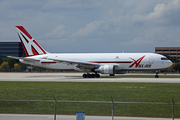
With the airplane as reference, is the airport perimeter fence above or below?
below

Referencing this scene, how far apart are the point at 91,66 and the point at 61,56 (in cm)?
785

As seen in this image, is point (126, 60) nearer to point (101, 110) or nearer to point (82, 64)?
point (82, 64)

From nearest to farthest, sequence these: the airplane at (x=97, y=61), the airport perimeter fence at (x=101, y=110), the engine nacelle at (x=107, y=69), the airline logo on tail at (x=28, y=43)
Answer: the airport perimeter fence at (x=101, y=110) < the engine nacelle at (x=107, y=69) < the airplane at (x=97, y=61) < the airline logo on tail at (x=28, y=43)

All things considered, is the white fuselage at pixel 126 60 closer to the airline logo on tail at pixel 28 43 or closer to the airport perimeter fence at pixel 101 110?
the airline logo on tail at pixel 28 43

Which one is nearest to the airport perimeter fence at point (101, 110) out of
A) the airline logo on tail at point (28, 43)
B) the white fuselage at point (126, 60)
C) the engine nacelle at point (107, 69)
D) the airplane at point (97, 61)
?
the engine nacelle at point (107, 69)

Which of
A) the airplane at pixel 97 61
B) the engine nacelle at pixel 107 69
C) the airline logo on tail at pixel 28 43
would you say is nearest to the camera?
the engine nacelle at pixel 107 69

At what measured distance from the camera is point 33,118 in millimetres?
13945

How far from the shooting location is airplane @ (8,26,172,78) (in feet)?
164

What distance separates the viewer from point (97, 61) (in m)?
52.4

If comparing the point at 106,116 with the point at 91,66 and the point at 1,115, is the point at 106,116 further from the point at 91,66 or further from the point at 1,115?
the point at 91,66

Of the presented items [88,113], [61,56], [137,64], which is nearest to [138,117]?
[88,113]

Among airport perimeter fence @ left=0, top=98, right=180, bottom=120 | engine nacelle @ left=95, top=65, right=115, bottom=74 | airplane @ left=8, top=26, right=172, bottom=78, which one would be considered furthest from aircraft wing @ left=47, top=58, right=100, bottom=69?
airport perimeter fence @ left=0, top=98, right=180, bottom=120

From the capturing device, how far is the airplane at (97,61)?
50000 millimetres

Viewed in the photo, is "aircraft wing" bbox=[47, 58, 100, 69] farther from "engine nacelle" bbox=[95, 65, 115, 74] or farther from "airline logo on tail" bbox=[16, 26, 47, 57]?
"airline logo on tail" bbox=[16, 26, 47, 57]
